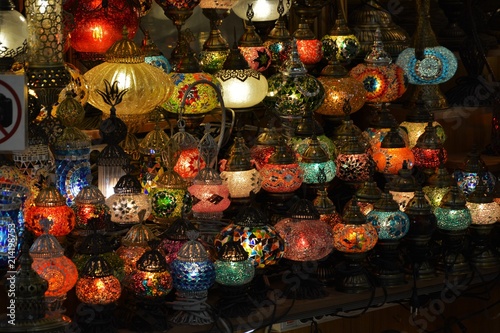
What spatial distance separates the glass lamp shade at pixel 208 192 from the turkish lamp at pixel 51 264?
1.48 feet

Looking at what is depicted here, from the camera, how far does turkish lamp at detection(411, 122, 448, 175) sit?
373 centimetres

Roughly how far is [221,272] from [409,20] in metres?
1.96

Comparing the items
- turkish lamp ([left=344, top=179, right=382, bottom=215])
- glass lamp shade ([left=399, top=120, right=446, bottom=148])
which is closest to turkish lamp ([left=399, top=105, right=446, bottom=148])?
glass lamp shade ([left=399, top=120, right=446, bottom=148])

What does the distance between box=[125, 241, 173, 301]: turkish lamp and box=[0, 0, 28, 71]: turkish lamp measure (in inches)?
22.3

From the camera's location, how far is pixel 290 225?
10.6ft

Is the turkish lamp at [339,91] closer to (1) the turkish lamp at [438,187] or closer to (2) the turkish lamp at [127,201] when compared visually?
(1) the turkish lamp at [438,187]

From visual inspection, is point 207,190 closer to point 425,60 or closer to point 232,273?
point 232,273

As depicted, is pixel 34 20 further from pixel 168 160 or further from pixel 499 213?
pixel 499 213

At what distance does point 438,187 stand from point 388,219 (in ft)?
0.98

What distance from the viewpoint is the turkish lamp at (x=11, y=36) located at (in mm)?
2992

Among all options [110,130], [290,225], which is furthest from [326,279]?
[110,130]

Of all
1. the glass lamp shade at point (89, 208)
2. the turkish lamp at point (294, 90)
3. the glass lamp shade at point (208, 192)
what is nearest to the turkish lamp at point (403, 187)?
the turkish lamp at point (294, 90)

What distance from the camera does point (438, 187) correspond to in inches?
142

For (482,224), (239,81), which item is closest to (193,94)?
(239,81)
